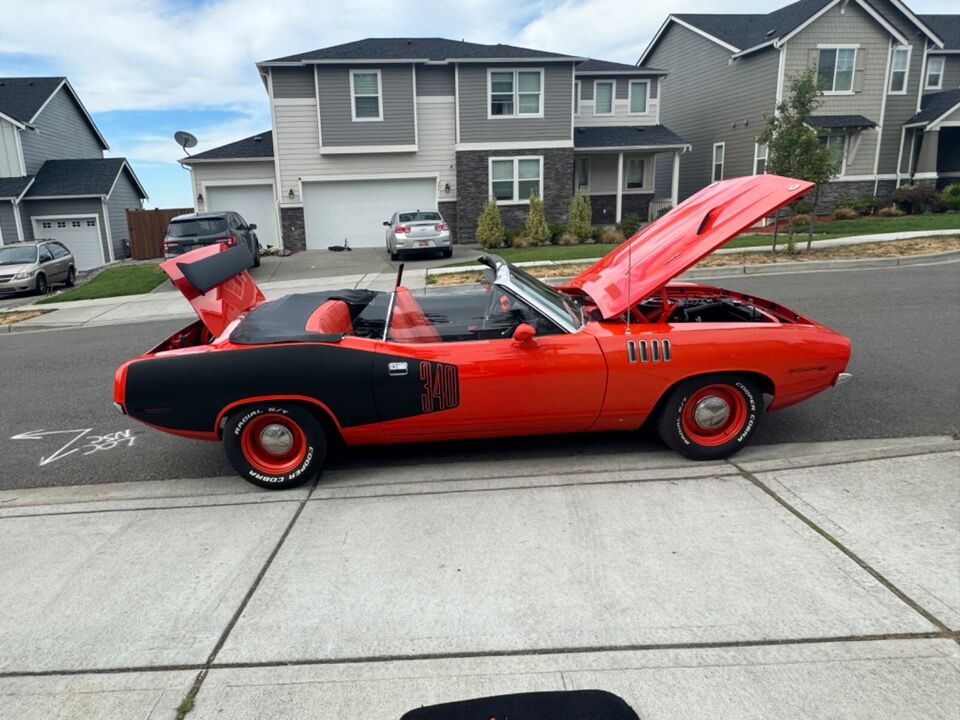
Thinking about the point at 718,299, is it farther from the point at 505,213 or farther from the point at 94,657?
the point at 505,213

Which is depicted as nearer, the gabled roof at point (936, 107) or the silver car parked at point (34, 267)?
the silver car parked at point (34, 267)

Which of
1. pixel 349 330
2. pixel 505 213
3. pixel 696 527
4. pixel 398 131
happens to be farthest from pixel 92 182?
pixel 696 527

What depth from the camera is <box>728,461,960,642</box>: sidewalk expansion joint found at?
277cm

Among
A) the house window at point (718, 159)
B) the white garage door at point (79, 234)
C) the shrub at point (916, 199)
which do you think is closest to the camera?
the shrub at point (916, 199)

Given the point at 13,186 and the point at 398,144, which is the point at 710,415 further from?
the point at 13,186

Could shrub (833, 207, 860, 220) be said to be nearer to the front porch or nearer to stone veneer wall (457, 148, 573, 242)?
the front porch

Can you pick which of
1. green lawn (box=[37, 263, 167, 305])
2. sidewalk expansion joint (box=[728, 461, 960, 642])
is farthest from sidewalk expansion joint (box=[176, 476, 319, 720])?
green lawn (box=[37, 263, 167, 305])

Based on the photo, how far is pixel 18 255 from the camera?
716 inches

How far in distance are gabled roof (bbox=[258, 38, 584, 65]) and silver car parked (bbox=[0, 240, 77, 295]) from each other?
8.59 meters

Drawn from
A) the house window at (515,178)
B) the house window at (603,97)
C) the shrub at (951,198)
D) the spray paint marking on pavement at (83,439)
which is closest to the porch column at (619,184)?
the house window at (603,97)

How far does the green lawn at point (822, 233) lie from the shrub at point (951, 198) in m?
2.69

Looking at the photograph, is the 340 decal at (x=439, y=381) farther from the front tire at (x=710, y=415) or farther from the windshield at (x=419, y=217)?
the windshield at (x=419, y=217)

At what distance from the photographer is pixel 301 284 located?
51.9 feet

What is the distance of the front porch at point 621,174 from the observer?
25.5 metres
